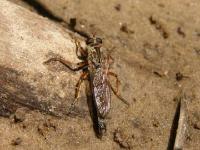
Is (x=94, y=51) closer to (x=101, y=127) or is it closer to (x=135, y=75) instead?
(x=135, y=75)

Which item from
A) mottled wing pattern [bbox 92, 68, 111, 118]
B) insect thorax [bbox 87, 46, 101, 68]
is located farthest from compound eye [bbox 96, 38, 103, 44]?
mottled wing pattern [bbox 92, 68, 111, 118]

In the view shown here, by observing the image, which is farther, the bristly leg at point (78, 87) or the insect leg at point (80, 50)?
the insect leg at point (80, 50)

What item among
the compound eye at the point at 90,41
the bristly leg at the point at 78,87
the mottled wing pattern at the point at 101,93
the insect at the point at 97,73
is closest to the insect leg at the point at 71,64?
the insect at the point at 97,73

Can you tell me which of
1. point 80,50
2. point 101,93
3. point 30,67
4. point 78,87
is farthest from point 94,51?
point 30,67

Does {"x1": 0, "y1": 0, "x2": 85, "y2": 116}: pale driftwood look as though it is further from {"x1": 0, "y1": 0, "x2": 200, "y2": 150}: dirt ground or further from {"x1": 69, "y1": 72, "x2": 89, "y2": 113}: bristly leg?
{"x1": 0, "y1": 0, "x2": 200, "y2": 150}: dirt ground

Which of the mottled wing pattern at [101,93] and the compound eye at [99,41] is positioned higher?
the compound eye at [99,41]

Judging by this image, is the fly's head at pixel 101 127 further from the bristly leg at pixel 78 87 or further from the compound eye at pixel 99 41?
the compound eye at pixel 99 41
